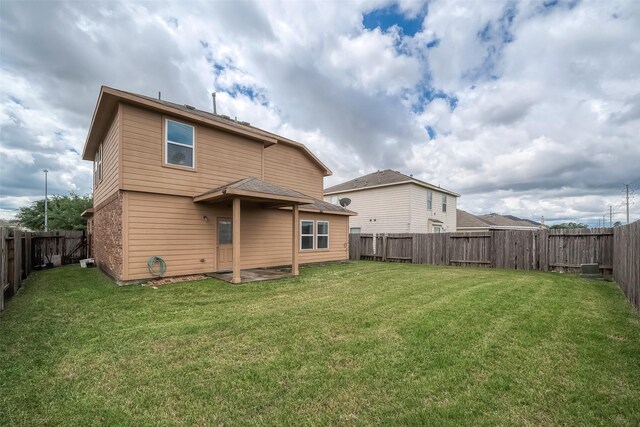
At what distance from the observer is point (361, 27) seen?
11938 millimetres

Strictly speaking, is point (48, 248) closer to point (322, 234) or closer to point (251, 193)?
point (251, 193)

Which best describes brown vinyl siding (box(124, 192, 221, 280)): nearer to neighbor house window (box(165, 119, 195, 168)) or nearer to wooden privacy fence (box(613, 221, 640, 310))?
neighbor house window (box(165, 119, 195, 168))

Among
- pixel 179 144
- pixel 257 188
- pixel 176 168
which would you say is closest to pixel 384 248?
pixel 257 188

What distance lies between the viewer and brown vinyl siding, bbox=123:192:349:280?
8.38 m

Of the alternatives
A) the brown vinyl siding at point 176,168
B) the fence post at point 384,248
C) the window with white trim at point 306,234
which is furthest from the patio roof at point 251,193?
the fence post at point 384,248

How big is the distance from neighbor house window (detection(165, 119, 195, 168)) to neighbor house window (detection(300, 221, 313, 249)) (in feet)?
18.7

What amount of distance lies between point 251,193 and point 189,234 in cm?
285

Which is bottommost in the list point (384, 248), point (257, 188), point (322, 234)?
point (384, 248)

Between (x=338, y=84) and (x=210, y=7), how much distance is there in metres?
6.71

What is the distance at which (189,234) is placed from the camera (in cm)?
948

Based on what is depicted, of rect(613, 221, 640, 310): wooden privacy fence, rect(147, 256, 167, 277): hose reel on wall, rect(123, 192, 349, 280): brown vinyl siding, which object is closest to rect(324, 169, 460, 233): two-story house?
rect(123, 192, 349, 280): brown vinyl siding

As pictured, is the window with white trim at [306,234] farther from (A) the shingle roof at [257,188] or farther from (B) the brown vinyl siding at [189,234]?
(A) the shingle roof at [257,188]

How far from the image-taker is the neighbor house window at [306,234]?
13.5 metres

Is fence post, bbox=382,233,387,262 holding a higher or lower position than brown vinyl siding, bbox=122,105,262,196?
lower
